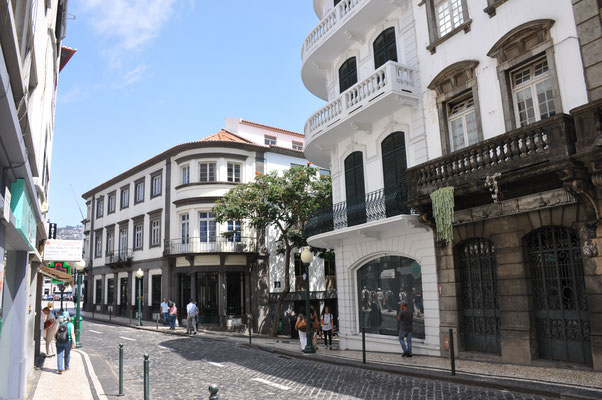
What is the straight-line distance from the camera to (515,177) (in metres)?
10.7

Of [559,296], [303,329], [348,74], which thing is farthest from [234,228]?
[559,296]

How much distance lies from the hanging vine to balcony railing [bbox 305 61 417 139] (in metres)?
3.51

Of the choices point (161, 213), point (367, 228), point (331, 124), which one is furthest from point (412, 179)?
point (161, 213)

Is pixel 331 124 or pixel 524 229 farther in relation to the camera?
pixel 331 124

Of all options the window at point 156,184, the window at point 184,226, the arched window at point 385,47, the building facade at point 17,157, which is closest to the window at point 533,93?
the arched window at point 385,47

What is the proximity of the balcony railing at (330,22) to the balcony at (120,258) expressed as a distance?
24092mm

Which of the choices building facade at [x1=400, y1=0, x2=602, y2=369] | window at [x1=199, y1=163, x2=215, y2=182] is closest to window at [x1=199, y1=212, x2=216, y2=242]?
window at [x1=199, y1=163, x2=215, y2=182]

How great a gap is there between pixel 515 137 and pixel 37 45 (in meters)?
9.60

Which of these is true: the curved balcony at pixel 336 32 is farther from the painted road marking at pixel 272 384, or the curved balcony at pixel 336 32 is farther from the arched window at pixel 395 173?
the painted road marking at pixel 272 384

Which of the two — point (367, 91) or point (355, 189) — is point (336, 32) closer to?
point (367, 91)

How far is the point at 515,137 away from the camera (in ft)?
35.6

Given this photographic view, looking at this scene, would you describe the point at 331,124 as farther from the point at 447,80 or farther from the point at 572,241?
the point at 572,241

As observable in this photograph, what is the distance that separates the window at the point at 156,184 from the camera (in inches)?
1363

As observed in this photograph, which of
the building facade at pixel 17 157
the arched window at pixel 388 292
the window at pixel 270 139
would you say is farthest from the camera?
the window at pixel 270 139
